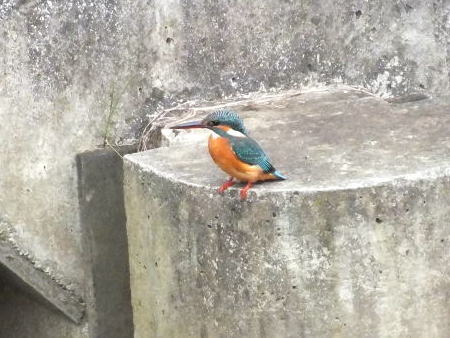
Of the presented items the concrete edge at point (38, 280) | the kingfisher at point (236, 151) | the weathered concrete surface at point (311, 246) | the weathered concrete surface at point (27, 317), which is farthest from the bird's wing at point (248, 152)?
the weathered concrete surface at point (27, 317)

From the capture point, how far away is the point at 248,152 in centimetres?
349

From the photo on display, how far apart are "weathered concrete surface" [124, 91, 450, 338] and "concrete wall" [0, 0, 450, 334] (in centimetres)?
74

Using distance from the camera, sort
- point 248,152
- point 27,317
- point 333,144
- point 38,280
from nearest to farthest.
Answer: point 248,152 → point 333,144 → point 38,280 → point 27,317

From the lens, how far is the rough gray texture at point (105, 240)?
14.9 ft

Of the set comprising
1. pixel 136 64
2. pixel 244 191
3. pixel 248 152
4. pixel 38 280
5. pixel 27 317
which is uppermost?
pixel 136 64

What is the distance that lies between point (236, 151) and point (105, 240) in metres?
1.30

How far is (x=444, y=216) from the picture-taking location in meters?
3.57

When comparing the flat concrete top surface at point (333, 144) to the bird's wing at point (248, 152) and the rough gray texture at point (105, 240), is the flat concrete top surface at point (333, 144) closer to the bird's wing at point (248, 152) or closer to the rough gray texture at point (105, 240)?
the bird's wing at point (248, 152)

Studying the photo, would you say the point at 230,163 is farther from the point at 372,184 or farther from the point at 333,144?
the point at 333,144

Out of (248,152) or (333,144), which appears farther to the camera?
(333,144)

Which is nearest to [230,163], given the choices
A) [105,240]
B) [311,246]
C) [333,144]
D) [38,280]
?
[311,246]

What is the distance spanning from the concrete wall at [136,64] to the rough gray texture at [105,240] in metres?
0.07

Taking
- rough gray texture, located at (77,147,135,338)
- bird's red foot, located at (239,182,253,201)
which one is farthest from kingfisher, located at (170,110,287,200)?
rough gray texture, located at (77,147,135,338)

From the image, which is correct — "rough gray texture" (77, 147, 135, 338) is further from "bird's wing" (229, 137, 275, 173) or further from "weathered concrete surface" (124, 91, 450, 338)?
"bird's wing" (229, 137, 275, 173)
